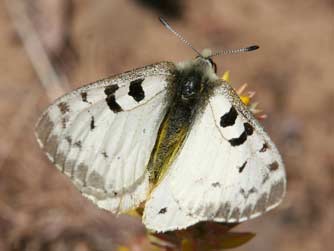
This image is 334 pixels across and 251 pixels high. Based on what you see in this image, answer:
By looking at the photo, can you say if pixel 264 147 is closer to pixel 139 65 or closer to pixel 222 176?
pixel 222 176

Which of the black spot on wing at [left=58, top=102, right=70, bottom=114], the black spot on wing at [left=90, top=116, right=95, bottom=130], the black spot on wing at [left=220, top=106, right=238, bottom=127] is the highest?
the black spot on wing at [left=58, top=102, right=70, bottom=114]

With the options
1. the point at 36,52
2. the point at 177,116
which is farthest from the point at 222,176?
the point at 36,52

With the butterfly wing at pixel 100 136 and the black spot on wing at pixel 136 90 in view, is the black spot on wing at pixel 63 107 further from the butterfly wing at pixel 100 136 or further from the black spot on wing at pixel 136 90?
the black spot on wing at pixel 136 90

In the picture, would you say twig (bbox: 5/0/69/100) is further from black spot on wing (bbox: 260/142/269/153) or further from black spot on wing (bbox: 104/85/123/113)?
black spot on wing (bbox: 260/142/269/153)

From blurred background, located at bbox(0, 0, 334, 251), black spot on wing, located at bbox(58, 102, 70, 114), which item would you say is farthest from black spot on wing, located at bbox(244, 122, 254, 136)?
blurred background, located at bbox(0, 0, 334, 251)

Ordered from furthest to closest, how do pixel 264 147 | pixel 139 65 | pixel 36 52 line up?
pixel 139 65 < pixel 36 52 < pixel 264 147
